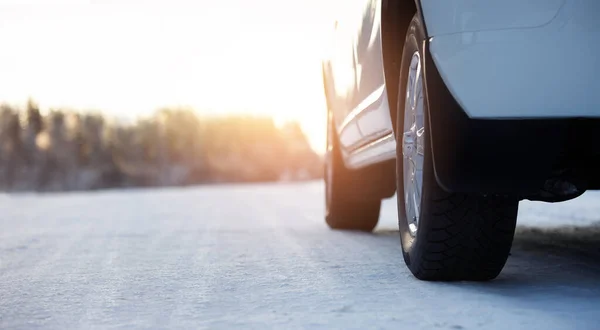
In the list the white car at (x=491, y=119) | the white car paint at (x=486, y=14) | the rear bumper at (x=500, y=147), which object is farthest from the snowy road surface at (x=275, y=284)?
the white car paint at (x=486, y=14)

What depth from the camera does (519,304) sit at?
3.10 m

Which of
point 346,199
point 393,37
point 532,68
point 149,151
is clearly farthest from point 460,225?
point 149,151

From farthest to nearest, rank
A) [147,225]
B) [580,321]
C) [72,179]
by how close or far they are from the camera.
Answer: [72,179] → [147,225] → [580,321]

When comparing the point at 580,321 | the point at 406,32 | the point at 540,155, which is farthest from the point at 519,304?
the point at 406,32

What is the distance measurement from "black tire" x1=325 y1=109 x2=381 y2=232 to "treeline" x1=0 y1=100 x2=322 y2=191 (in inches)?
2144

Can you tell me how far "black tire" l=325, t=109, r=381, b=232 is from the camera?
6.79 metres

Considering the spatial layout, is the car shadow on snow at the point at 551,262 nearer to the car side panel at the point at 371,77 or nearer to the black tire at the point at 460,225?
the black tire at the point at 460,225

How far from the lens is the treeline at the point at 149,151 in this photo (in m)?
61.6

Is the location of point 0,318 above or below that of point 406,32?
below

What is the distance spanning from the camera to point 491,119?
3047 mm

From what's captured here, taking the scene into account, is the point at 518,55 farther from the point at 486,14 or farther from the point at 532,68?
the point at 486,14

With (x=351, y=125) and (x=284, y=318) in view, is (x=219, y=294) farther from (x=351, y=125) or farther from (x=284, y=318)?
(x=351, y=125)

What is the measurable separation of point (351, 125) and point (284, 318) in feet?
9.10

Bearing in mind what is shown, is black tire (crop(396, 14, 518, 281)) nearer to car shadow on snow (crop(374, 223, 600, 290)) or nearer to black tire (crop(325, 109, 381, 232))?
car shadow on snow (crop(374, 223, 600, 290))
